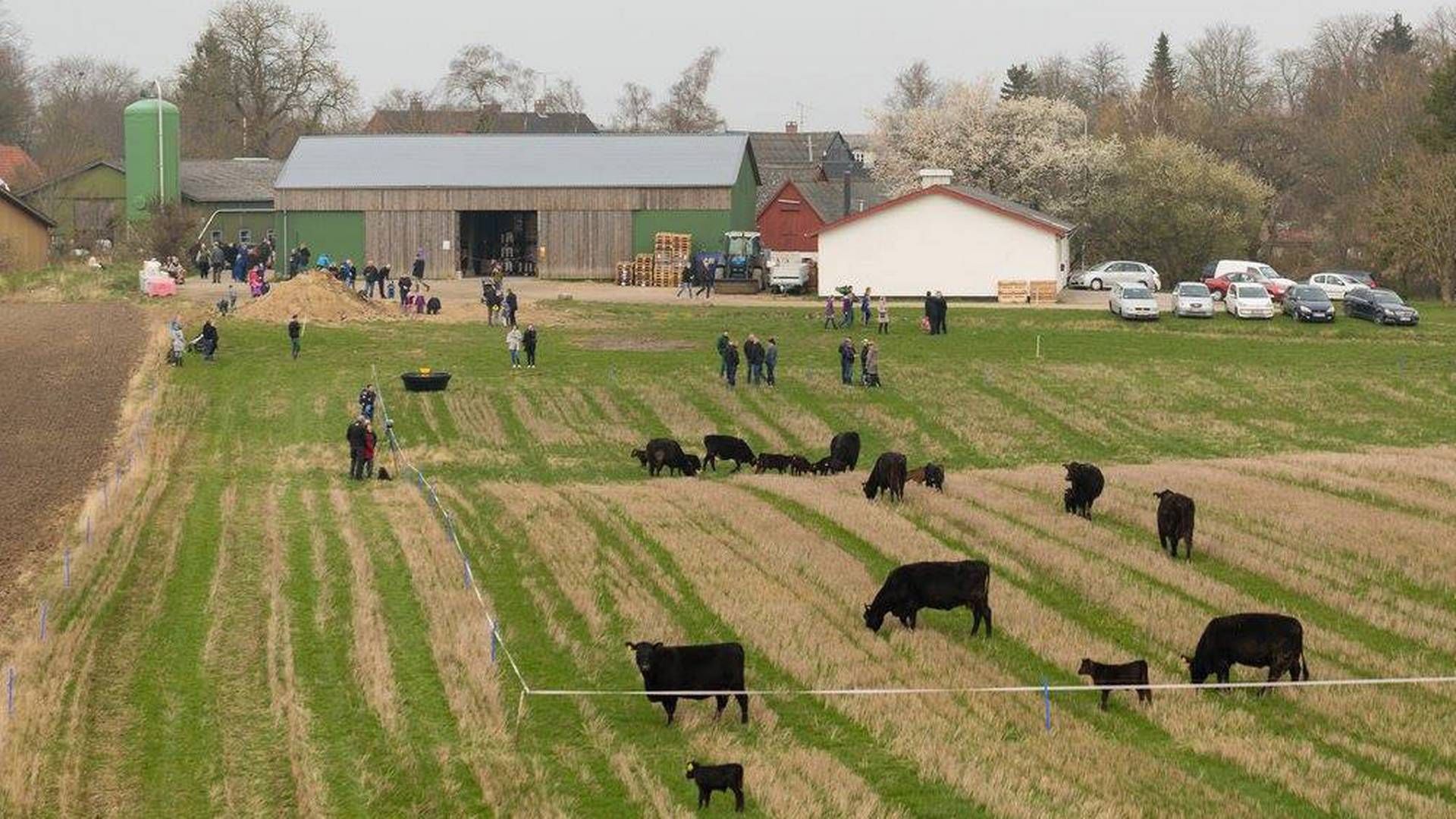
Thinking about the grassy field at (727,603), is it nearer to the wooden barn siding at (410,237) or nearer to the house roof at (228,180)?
the wooden barn siding at (410,237)

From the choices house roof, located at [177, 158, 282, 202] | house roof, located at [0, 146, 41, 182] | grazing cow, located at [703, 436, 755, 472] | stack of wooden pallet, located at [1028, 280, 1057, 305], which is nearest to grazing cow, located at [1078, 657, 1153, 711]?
grazing cow, located at [703, 436, 755, 472]

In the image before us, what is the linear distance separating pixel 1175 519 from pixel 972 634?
6.09 m

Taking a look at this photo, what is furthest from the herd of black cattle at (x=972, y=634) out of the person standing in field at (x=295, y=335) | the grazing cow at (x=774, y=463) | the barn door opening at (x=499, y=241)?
the barn door opening at (x=499, y=241)

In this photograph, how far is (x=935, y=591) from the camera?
23516mm

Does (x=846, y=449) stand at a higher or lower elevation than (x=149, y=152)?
lower

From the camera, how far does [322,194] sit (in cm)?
7500

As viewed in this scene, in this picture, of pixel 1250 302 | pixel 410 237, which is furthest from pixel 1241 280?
pixel 410 237

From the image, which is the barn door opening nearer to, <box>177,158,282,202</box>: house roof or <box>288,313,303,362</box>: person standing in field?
<box>177,158,282,202</box>: house roof

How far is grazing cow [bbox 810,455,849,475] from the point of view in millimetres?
37438

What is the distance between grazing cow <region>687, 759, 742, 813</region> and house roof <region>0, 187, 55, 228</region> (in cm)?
6663

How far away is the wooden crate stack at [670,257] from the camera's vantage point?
7244cm

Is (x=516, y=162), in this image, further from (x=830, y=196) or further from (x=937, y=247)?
(x=830, y=196)

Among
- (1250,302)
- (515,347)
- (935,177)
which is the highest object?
(935,177)

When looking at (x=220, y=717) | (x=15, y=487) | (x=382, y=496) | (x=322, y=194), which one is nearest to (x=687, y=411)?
(x=382, y=496)
